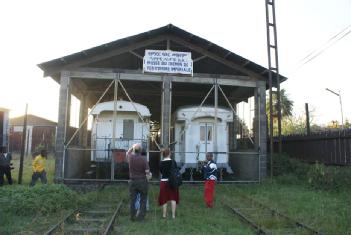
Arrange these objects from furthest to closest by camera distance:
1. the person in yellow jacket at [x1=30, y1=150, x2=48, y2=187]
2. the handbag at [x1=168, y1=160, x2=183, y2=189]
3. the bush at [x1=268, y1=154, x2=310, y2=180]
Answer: the bush at [x1=268, y1=154, x2=310, y2=180], the person in yellow jacket at [x1=30, y1=150, x2=48, y2=187], the handbag at [x1=168, y1=160, x2=183, y2=189]

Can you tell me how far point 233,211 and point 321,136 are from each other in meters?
8.93

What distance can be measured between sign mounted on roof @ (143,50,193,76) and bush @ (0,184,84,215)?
24.3 ft

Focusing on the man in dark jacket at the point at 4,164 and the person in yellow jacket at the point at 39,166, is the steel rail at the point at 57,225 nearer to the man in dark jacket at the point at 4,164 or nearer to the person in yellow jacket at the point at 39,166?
the person in yellow jacket at the point at 39,166

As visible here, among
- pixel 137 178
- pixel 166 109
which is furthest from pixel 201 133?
pixel 137 178

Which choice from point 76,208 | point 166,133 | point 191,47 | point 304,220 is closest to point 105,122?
point 166,133

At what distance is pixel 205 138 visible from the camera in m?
19.5

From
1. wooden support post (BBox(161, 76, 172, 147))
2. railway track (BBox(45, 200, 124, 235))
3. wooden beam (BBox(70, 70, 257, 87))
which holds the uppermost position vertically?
wooden beam (BBox(70, 70, 257, 87))

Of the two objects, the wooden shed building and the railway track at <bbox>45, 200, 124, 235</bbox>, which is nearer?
the railway track at <bbox>45, 200, 124, 235</bbox>

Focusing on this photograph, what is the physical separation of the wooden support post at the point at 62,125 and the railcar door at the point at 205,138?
633cm

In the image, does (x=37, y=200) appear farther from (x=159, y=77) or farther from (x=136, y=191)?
(x=159, y=77)

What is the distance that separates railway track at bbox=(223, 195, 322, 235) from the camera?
28.4 feet

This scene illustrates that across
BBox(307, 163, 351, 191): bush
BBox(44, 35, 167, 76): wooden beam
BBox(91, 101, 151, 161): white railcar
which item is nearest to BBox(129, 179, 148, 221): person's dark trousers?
BBox(307, 163, 351, 191): bush

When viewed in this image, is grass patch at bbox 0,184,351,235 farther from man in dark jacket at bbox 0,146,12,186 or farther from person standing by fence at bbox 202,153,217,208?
man in dark jacket at bbox 0,146,12,186

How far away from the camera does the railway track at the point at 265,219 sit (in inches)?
341
